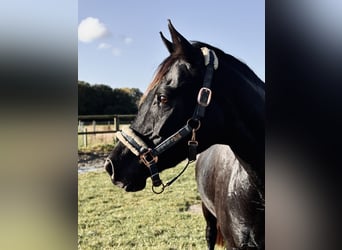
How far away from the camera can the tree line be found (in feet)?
4.31

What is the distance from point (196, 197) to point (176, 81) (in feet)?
2.87

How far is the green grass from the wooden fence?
0.15 m

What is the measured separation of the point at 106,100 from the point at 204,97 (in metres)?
0.47

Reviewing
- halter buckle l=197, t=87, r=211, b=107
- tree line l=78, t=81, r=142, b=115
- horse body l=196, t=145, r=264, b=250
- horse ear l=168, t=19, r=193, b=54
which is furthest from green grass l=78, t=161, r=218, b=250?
horse ear l=168, t=19, r=193, b=54

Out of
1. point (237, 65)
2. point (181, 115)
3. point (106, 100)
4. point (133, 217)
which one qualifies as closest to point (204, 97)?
Result: point (181, 115)

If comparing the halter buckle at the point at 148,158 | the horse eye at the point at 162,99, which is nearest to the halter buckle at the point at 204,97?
the horse eye at the point at 162,99

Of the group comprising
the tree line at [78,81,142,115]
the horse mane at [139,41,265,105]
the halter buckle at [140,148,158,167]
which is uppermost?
the horse mane at [139,41,265,105]

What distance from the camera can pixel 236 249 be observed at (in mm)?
1391

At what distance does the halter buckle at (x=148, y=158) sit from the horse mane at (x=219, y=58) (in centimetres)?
18

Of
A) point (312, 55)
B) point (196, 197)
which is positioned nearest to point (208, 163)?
point (196, 197)

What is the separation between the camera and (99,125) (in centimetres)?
138

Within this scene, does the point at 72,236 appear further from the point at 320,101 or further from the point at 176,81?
the point at 320,101

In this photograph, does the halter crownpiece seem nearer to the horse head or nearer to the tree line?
the horse head

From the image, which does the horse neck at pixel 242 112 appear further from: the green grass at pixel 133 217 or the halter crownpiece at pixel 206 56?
the green grass at pixel 133 217
